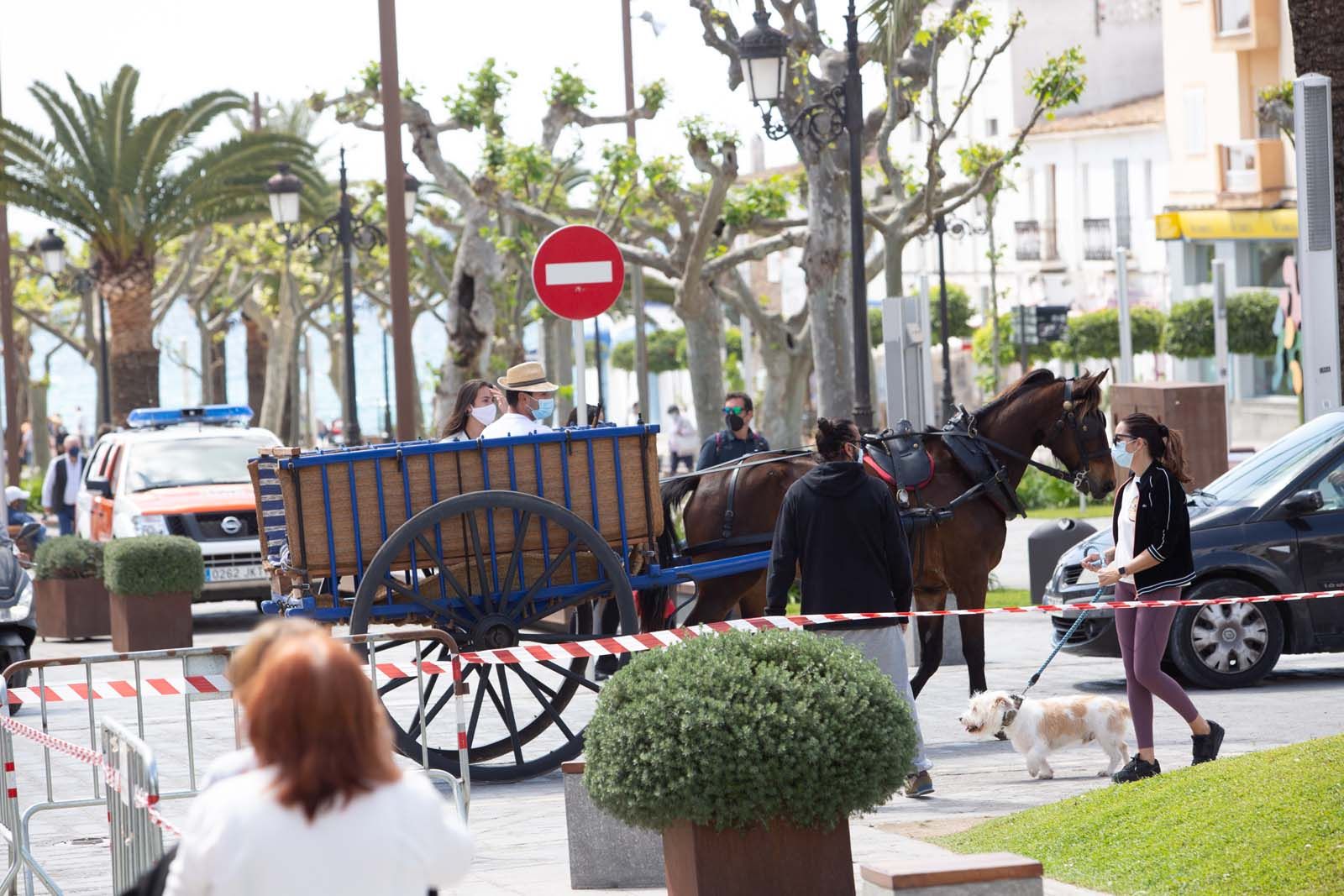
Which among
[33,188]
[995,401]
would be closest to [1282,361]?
[33,188]

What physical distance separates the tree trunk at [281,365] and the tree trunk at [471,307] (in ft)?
71.6

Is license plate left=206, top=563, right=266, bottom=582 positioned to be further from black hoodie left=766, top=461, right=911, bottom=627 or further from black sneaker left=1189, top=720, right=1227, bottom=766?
black sneaker left=1189, top=720, right=1227, bottom=766

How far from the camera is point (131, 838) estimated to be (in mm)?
5680

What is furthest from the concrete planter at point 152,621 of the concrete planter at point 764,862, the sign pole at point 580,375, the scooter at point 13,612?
the concrete planter at point 764,862

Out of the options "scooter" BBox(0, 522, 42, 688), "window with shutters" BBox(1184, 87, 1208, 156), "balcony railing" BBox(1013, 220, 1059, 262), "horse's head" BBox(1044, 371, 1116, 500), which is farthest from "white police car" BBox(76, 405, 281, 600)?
"balcony railing" BBox(1013, 220, 1059, 262)

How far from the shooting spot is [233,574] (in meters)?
19.5

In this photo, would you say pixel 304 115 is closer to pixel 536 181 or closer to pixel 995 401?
pixel 536 181

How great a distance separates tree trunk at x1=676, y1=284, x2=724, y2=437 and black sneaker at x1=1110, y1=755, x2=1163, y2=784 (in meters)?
17.7

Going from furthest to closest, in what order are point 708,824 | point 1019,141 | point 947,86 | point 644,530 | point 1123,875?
point 947,86
point 1019,141
point 644,530
point 1123,875
point 708,824

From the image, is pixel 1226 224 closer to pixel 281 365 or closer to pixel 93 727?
pixel 281 365

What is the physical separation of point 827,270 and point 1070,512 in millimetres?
7830

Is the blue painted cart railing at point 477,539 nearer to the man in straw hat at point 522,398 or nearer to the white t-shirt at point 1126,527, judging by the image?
the man in straw hat at point 522,398

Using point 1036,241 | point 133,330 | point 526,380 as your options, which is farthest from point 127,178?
point 1036,241

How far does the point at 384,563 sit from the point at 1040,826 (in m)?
3.40
